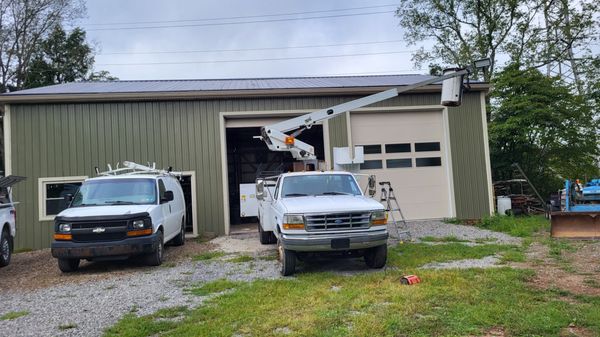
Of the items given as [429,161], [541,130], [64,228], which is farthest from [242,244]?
[541,130]

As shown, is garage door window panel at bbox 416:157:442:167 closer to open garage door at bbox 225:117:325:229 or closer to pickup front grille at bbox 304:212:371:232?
open garage door at bbox 225:117:325:229

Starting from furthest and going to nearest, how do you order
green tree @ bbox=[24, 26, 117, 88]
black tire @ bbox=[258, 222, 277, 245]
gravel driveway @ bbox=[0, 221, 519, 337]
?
1. green tree @ bbox=[24, 26, 117, 88]
2. black tire @ bbox=[258, 222, 277, 245]
3. gravel driveway @ bbox=[0, 221, 519, 337]

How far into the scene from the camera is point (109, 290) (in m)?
6.80

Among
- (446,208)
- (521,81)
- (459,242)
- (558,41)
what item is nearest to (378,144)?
(446,208)

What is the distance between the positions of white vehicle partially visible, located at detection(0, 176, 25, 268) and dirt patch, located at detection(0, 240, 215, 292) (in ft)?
1.13

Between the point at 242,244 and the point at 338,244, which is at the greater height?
the point at 338,244

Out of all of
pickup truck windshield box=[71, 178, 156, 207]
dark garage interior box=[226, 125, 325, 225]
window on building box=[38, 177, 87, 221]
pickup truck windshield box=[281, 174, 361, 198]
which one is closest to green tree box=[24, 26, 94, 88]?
dark garage interior box=[226, 125, 325, 225]

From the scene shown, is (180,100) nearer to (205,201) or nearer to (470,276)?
(205,201)

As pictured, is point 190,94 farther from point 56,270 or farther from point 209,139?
point 56,270

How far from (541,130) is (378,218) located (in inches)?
519

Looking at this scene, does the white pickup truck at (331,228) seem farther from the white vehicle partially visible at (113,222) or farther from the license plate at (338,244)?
the white vehicle partially visible at (113,222)

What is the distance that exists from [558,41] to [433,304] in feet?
81.7

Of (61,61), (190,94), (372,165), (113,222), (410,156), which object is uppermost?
(61,61)

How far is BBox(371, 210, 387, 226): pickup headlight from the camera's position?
7.18 meters
